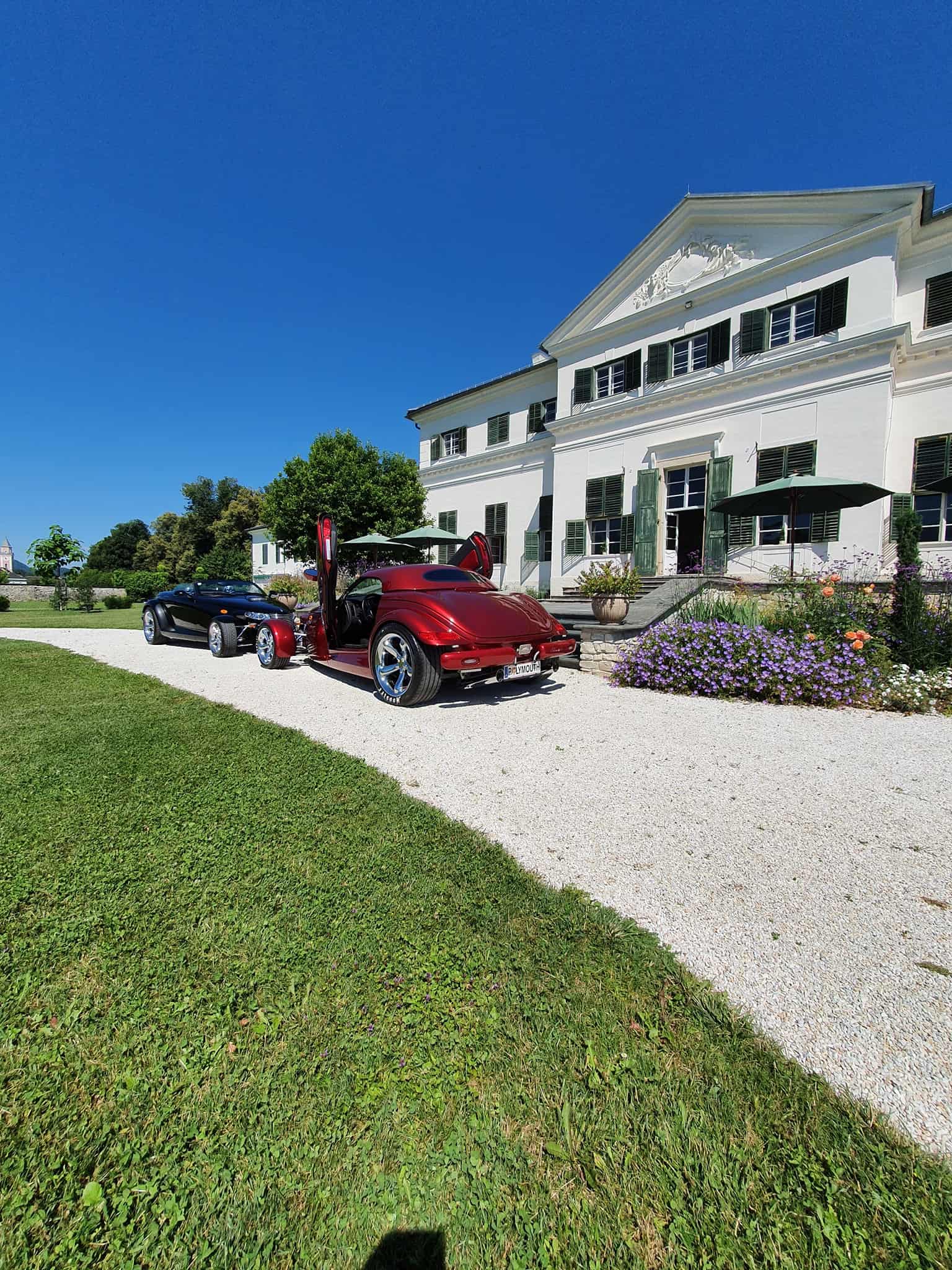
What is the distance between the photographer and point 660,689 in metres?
6.36

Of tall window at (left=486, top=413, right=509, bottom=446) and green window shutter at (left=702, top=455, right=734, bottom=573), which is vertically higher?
tall window at (left=486, top=413, right=509, bottom=446)

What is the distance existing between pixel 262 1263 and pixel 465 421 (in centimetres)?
2343

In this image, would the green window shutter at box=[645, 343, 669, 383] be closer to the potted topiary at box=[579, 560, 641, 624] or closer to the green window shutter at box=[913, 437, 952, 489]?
A: the green window shutter at box=[913, 437, 952, 489]

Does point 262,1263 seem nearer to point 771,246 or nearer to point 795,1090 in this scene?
point 795,1090

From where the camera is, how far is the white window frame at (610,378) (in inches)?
638

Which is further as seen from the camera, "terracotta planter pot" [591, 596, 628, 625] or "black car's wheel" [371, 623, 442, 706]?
"terracotta planter pot" [591, 596, 628, 625]

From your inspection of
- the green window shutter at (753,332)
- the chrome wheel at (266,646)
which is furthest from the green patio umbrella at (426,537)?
the green window shutter at (753,332)

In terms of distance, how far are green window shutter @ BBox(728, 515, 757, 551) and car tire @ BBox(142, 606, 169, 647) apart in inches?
539

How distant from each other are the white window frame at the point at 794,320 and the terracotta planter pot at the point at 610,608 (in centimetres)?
1027

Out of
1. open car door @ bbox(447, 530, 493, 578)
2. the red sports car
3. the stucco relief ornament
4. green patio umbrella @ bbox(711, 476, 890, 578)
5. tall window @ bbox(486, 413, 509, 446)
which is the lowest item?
the red sports car

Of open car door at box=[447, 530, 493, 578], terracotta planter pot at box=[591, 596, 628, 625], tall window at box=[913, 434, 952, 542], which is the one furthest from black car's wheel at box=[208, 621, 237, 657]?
tall window at box=[913, 434, 952, 542]

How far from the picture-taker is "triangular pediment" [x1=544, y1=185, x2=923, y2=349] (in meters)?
12.0

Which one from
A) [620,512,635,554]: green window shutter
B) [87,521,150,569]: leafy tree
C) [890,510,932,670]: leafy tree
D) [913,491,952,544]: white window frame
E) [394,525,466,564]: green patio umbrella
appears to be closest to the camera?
[890,510,932,670]: leafy tree

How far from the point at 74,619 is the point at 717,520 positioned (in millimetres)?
21926
